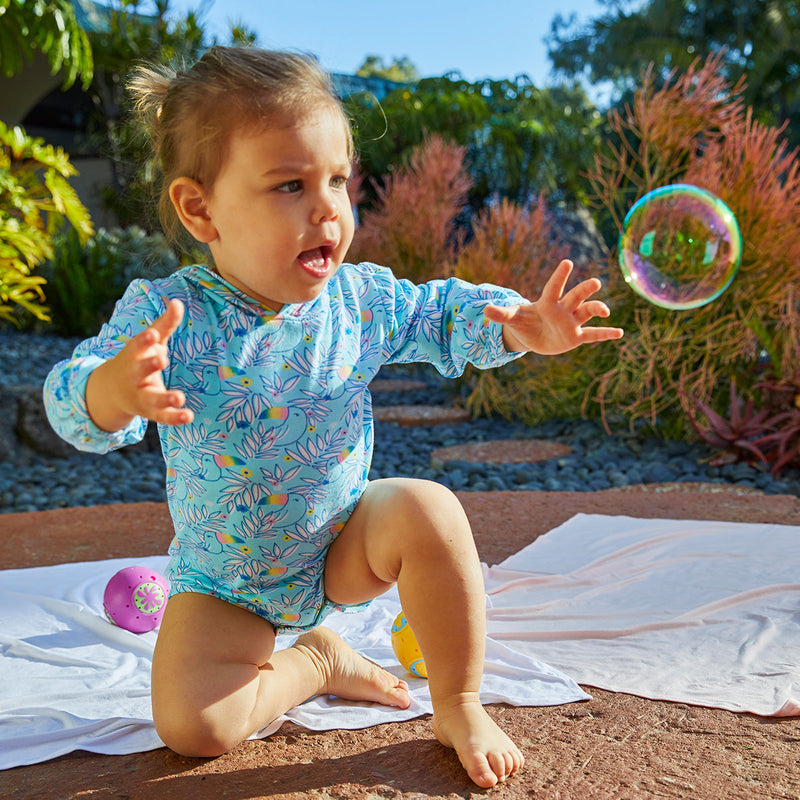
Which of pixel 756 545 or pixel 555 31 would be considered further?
pixel 555 31

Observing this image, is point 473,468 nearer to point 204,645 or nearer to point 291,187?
point 204,645

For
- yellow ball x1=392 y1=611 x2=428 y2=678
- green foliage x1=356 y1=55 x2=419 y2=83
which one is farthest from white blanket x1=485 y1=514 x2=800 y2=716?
green foliage x1=356 y1=55 x2=419 y2=83

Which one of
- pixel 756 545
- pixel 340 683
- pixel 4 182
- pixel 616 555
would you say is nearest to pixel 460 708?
pixel 340 683

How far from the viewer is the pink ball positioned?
2336 millimetres

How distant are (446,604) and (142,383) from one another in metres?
0.64

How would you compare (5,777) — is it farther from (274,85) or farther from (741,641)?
(741,641)

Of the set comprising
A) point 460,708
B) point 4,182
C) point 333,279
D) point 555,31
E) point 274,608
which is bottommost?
point 460,708

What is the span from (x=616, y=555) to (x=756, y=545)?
44cm

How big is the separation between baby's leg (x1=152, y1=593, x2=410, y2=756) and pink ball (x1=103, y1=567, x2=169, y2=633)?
2.19 ft

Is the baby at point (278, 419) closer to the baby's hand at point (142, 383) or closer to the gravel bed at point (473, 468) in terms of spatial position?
the baby's hand at point (142, 383)

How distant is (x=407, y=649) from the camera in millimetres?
2033

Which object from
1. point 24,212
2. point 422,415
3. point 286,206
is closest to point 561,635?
point 286,206

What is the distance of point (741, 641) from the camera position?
210 centimetres

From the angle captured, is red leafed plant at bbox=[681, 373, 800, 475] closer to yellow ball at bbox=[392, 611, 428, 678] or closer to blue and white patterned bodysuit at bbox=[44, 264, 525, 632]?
yellow ball at bbox=[392, 611, 428, 678]
